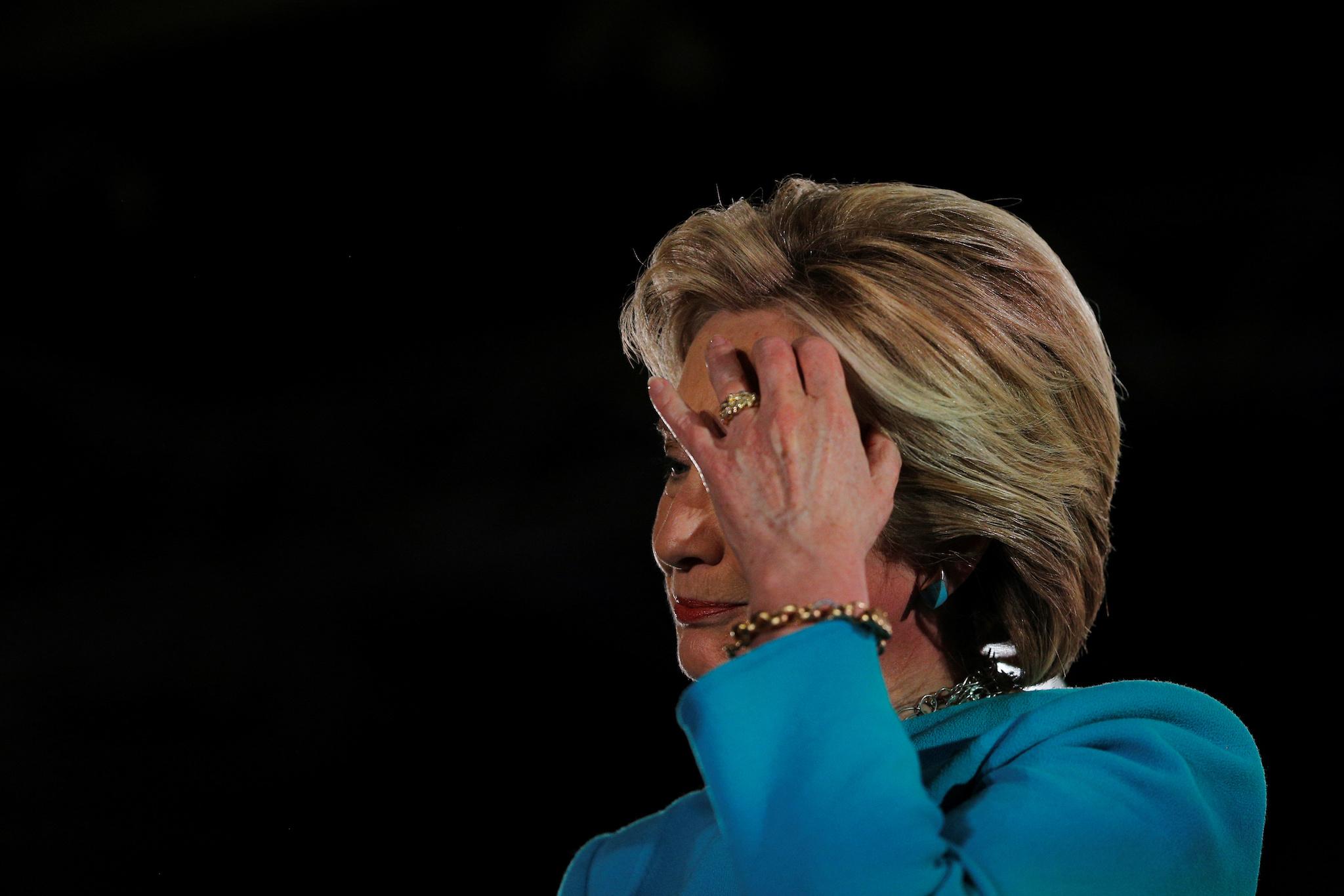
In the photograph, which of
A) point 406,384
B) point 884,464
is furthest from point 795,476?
point 406,384

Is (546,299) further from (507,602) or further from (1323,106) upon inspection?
(1323,106)

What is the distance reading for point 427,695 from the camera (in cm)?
254

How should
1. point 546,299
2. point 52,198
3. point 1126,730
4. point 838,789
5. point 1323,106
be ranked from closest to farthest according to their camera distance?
point 838,789 → point 1126,730 → point 1323,106 → point 52,198 → point 546,299

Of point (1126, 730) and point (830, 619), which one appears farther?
point (1126, 730)

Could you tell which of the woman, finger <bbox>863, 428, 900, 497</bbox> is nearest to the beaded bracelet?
the woman

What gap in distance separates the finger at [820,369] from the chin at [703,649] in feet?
0.97

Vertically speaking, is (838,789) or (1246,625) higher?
(838,789)

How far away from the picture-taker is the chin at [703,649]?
1436 mm

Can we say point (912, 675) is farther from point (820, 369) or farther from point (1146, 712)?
point (820, 369)

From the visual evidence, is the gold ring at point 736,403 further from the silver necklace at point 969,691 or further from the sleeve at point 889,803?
the silver necklace at point 969,691

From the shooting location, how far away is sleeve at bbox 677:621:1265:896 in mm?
1046

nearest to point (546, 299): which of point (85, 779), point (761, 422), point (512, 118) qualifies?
point (512, 118)

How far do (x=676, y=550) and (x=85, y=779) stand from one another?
5.12ft

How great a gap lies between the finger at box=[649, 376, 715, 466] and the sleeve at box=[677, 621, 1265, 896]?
9.6 inches
